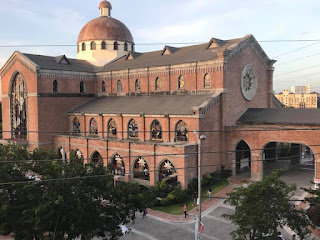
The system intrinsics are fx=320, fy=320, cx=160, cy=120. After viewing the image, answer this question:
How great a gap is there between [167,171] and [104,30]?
2905cm

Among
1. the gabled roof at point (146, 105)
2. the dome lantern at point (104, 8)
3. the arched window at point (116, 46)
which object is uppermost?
the dome lantern at point (104, 8)

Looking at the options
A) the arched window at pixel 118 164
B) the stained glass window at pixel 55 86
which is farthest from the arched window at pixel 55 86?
the arched window at pixel 118 164

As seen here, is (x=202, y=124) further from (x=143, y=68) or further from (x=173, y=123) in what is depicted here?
(x=143, y=68)

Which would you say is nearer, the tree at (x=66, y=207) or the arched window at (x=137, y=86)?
the tree at (x=66, y=207)

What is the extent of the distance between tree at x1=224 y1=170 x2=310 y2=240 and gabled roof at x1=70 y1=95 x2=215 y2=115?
1525 centimetres

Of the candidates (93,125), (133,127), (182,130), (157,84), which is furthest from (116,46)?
(182,130)

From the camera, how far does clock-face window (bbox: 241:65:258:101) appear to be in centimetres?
3592

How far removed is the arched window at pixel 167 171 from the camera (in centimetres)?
2911

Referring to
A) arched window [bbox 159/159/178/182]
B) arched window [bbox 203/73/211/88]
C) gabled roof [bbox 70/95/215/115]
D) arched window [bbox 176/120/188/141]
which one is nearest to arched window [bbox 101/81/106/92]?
gabled roof [bbox 70/95/215/115]

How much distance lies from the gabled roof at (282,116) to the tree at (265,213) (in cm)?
1470

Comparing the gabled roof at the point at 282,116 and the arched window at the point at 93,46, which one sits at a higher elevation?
the arched window at the point at 93,46

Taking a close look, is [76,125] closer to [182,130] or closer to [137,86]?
[137,86]

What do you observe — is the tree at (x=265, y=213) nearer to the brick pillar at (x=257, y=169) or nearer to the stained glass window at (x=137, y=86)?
the brick pillar at (x=257, y=169)

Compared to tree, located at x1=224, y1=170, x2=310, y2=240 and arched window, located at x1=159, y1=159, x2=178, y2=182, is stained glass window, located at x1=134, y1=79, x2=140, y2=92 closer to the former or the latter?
arched window, located at x1=159, y1=159, x2=178, y2=182
